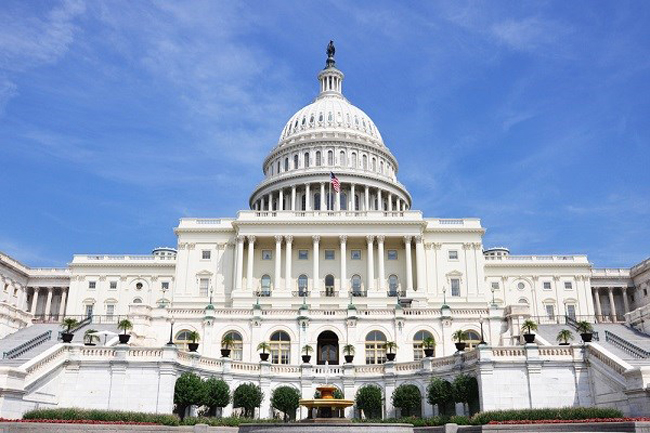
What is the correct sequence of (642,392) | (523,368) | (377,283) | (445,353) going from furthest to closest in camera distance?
1. (377,283)
2. (445,353)
3. (523,368)
4. (642,392)

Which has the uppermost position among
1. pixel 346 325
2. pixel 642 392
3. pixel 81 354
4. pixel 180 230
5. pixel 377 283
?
pixel 180 230

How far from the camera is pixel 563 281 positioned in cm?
10131

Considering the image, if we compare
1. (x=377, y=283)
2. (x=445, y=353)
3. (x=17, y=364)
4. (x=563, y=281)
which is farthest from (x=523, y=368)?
(x=563, y=281)

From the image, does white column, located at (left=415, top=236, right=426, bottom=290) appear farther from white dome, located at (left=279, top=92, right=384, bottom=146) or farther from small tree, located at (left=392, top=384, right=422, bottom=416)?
white dome, located at (left=279, top=92, right=384, bottom=146)

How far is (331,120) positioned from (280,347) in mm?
77587

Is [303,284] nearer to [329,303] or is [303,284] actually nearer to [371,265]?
[371,265]

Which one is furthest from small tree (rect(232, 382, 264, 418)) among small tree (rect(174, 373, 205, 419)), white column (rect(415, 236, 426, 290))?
white column (rect(415, 236, 426, 290))

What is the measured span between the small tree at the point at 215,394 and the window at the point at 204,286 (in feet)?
144

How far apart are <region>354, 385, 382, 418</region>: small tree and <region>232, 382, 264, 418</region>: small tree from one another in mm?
7516

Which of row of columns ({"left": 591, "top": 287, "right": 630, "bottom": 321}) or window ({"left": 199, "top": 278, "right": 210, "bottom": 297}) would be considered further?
row of columns ({"left": 591, "top": 287, "right": 630, "bottom": 321})

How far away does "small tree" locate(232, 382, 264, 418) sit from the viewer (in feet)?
152

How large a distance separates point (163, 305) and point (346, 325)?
57.6 feet

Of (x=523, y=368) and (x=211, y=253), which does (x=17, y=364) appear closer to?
(x=523, y=368)

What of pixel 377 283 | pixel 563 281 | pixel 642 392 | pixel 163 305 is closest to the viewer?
pixel 642 392
